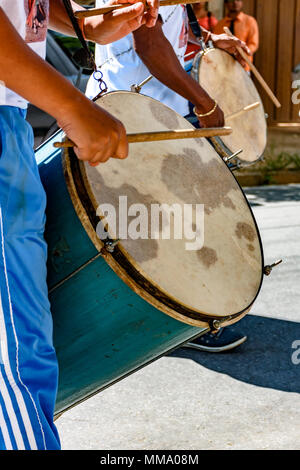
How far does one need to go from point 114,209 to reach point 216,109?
4.58ft

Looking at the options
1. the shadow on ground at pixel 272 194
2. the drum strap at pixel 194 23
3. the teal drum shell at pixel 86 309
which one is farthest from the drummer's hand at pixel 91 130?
the shadow on ground at pixel 272 194

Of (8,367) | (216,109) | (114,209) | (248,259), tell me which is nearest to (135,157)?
(114,209)

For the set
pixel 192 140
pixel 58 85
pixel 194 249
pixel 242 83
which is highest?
pixel 58 85

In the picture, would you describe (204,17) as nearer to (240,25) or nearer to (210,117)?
(240,25)

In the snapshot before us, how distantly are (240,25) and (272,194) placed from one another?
79.5 inches

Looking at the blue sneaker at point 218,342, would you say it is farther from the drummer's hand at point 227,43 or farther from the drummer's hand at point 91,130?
the drummer's hand at point 91,130

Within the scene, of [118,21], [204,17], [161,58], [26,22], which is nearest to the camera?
[26,22]

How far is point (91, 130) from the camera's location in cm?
139

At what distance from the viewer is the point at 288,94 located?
9.44m

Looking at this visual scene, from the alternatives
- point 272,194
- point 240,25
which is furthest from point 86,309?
point 240,25

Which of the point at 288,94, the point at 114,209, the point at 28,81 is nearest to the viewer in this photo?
the point at 28,81

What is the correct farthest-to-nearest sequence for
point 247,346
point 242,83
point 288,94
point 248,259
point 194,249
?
point 288,94 → point 242,83 → point 247,346 → point 248,259 → point 194,249

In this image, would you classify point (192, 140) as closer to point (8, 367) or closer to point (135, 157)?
point (135, 157)

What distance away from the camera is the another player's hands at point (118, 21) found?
1897 mm
